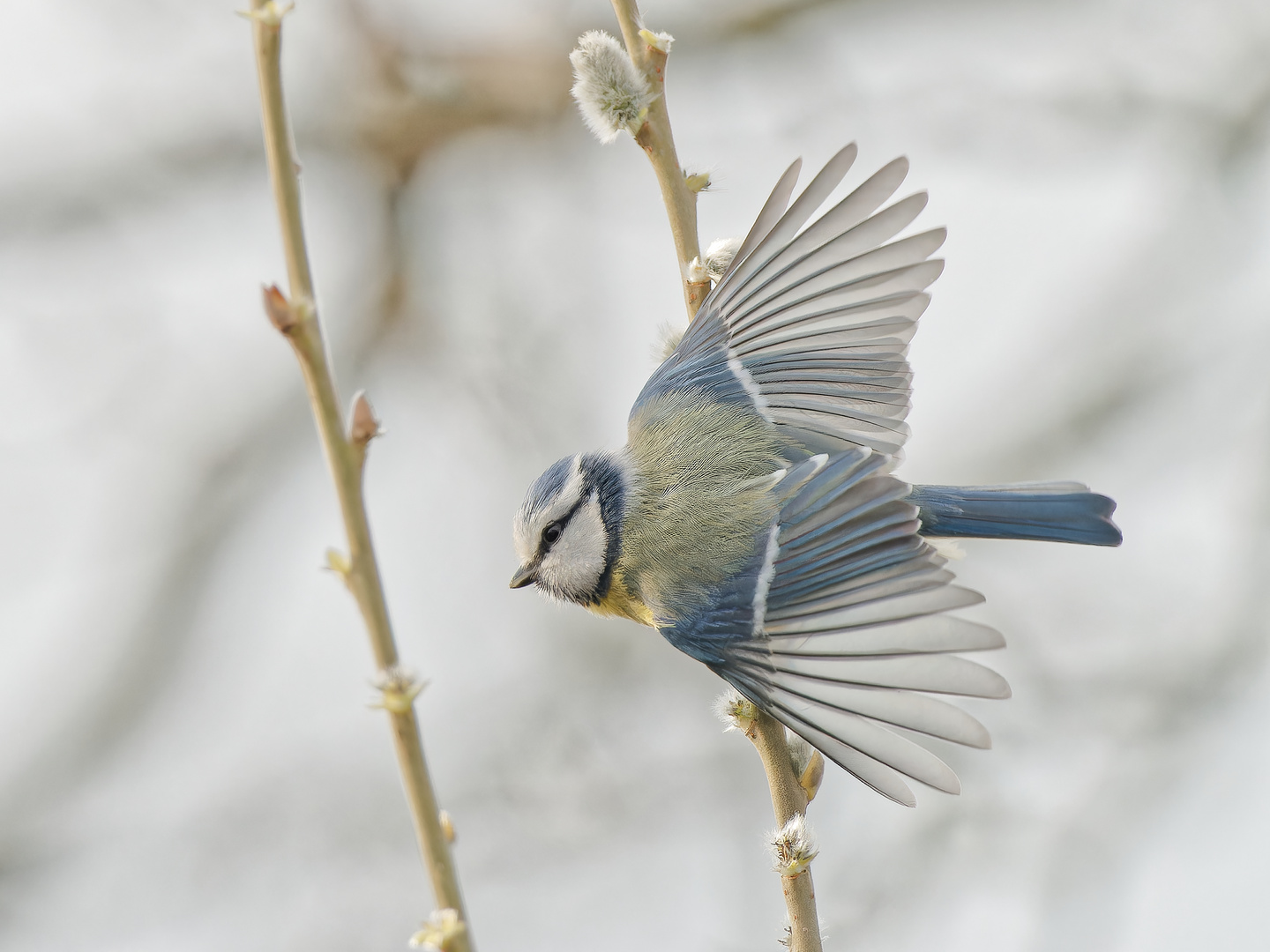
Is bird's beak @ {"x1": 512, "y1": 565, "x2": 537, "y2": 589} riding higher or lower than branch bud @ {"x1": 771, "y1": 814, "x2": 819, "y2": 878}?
higher

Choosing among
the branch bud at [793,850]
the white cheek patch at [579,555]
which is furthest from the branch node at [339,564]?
the white cheek patch at [579,555]

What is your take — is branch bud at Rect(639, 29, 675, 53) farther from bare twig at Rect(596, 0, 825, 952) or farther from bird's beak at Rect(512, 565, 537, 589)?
bird's beak at Rect(512, 565, 537, 589)

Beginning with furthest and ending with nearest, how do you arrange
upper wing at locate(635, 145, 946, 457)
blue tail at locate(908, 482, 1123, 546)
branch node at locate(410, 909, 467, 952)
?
blue tail at locate(908, 482, 1123, 546) < upper wing at locate(635, 145, 946, 457) < branch node at locate(410, 909, 467, 952)

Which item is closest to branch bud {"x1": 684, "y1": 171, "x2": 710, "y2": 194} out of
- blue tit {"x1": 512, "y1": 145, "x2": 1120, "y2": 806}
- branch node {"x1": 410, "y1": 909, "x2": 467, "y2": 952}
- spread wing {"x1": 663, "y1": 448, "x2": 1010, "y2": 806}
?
blue tit {"x1": 512, "y1": 145, "x2": 1120, "y2": 806}

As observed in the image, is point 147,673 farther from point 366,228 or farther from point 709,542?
point 709,542

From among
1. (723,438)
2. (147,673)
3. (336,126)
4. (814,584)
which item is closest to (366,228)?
(336,126)

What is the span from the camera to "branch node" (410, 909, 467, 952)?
0.74 metres

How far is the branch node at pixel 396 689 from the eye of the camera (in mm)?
744

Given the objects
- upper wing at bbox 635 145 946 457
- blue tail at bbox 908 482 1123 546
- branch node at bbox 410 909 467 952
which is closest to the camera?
branch node at bbox 410 909 467 952

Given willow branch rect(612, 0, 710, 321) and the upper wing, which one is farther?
the upper wing

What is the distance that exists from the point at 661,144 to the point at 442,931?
1.09 m

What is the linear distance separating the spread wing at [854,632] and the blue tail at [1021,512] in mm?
281

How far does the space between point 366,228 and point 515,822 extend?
2495 millimetres

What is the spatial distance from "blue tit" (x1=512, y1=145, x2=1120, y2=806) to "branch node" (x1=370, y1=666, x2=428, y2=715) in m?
0.78
